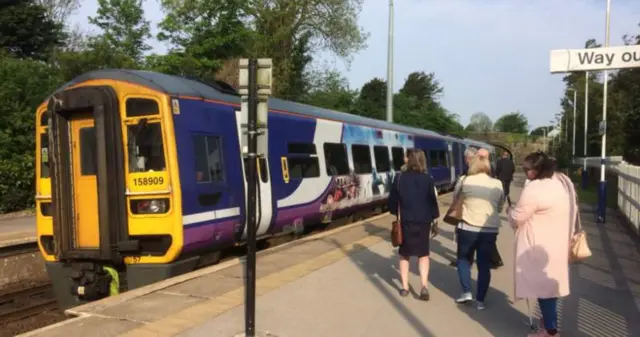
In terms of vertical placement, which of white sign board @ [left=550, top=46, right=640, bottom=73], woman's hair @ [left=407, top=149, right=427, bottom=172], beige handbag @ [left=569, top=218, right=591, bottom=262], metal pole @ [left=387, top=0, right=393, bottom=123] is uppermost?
metal pole @ [left=387, top=0, right=393, bottom=123]

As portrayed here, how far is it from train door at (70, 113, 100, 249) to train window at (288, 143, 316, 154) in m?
3.53

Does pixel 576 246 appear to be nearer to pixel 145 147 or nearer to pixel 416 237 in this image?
pixel 416 237

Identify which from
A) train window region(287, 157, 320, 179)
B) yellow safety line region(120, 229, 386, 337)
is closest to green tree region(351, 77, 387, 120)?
train window region(287, 157, 320, 179)

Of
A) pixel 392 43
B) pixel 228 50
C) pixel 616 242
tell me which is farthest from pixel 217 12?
pixel 616 242

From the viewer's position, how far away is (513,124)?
148375mm

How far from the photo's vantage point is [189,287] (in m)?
6.86

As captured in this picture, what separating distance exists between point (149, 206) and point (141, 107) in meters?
1.22

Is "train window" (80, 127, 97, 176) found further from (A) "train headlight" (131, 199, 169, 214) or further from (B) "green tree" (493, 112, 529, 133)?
(B) "green tree" (493, 112, 529, 133)

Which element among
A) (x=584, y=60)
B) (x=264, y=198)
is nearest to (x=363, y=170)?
(x=264, y=198)

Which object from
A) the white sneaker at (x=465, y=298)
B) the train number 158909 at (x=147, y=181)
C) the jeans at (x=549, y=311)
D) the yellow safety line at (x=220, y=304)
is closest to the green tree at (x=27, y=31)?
the train number 158909 at (x=147, y=181)

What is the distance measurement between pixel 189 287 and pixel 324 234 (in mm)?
4728

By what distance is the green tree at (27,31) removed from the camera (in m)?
28.0

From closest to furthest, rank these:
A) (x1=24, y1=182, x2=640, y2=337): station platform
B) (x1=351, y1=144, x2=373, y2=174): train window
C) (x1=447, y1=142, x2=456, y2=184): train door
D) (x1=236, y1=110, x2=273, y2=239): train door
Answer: (x1=24, y1=182, x2=640, y2=337): station platform
(x1=236, y1=110, x2=273, y2=239): train door
(x1=351, y1=144, x2=373, y2=174): train window
(x1=447, y1=142, x2=456, y2=184): train door

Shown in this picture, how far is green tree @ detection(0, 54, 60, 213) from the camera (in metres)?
16.2
